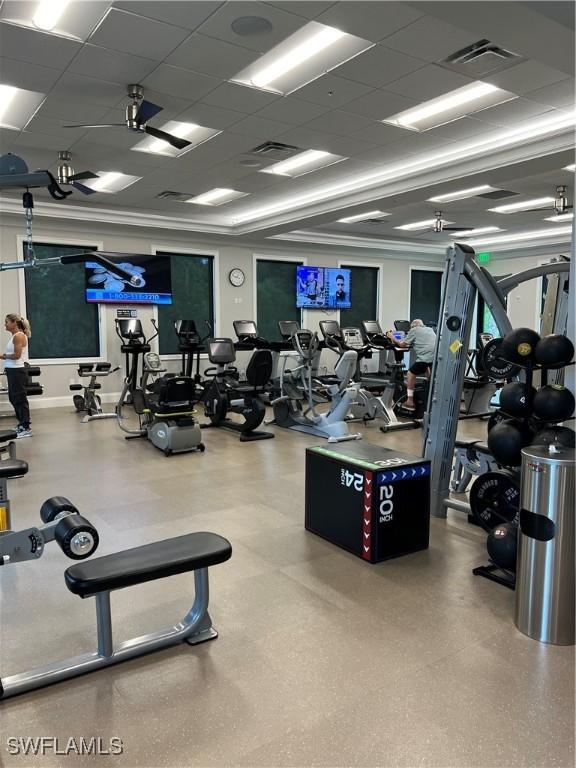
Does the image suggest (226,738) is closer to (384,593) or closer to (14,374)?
(384,593)

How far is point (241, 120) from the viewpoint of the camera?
5496mm

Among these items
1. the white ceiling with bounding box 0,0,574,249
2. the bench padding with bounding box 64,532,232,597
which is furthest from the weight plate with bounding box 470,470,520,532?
the white ceiling with bounding box 0,0,574,249

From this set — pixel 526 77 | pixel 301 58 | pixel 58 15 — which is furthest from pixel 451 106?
pixel 58 15

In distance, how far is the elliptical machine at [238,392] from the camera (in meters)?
6.95

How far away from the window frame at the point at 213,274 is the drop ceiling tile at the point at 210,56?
6.16m

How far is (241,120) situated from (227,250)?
18.4 ft

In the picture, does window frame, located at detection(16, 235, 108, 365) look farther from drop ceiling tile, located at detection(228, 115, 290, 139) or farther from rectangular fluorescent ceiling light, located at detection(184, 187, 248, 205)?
drop ceiling tile, located at detection(228, 115, 290, 139)

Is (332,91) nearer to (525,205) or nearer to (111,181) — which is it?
(111,181)

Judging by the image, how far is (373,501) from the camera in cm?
330

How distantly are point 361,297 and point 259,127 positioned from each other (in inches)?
303

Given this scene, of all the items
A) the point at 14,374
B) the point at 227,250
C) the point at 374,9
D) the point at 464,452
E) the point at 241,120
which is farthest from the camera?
the point at 227,250

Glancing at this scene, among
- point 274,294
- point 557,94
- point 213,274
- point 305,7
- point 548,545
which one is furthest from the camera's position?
point 274,294

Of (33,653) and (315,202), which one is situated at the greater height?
(315,202)

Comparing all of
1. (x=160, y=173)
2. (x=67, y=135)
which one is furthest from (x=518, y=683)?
(x=160, y=173)
